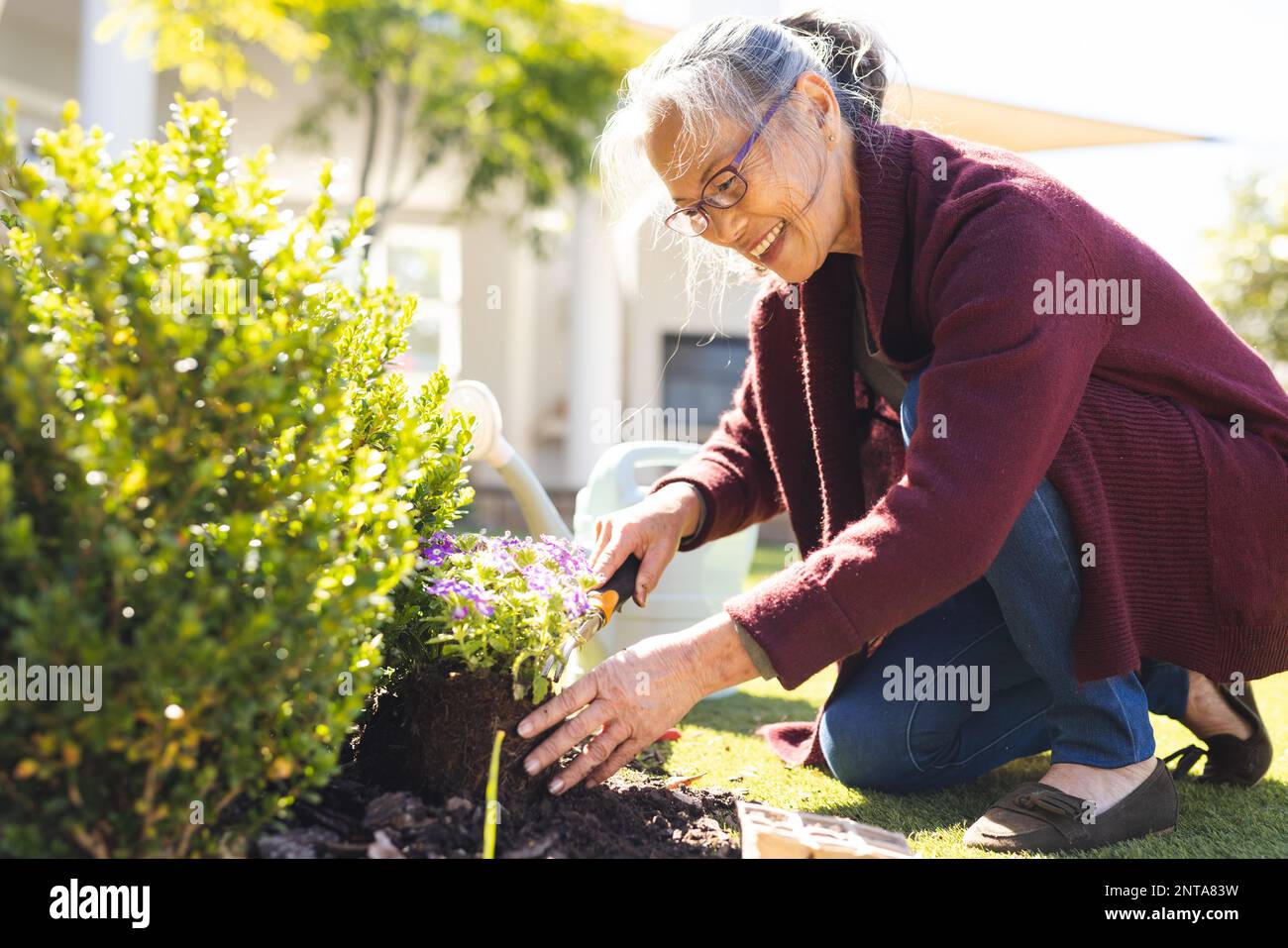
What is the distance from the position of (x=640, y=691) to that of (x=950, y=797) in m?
1.00

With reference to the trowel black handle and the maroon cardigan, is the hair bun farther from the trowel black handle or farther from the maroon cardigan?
the trowel black handle

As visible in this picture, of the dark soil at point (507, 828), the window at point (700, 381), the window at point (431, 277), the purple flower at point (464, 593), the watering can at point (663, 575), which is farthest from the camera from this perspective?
the window at point (431, 277)

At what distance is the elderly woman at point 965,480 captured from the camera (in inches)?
67.9

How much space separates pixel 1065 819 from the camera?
1959 millimetres

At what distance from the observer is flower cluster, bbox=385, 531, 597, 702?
1719 millimetres

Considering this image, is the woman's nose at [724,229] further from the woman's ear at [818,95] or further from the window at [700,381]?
the window at [700,381]

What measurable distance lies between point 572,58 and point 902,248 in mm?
7739

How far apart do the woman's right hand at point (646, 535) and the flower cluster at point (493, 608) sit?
0.87 feet

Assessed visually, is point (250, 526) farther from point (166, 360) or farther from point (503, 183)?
point (503, 183)

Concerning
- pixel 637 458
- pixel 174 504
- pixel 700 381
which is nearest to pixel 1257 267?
pixel 700 381

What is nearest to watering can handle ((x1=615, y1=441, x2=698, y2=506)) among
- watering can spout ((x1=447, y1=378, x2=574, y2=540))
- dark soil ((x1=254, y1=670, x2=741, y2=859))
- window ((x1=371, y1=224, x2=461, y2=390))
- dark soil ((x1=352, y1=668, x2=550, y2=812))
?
watering can spout ((x1=447, y1=378, x2=574, y2=540))

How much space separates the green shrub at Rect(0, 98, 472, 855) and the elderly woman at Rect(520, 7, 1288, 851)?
49 cm

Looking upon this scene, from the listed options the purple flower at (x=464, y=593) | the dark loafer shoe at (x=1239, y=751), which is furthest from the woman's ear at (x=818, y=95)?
the dark loafer shoe at (x=1239, y=751)

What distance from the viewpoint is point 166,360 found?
127cm
